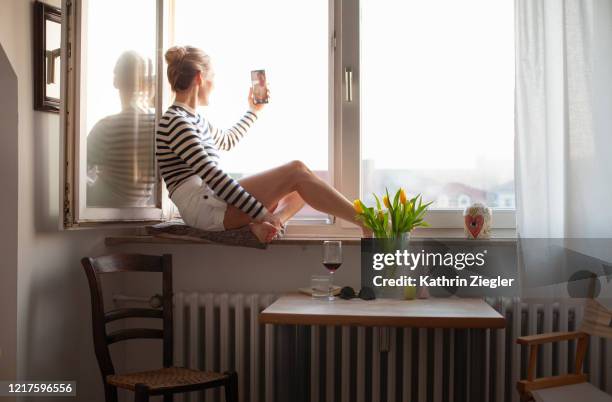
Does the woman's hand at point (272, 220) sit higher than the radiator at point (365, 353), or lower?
higher

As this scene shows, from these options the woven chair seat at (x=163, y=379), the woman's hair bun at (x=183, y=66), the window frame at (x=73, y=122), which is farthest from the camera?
the woman's hair bun at (x=183, y=66)

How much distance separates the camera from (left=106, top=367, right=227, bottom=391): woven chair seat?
93.6 inches

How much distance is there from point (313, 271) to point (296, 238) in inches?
6.2

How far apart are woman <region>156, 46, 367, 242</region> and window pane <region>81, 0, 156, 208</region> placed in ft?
0.47

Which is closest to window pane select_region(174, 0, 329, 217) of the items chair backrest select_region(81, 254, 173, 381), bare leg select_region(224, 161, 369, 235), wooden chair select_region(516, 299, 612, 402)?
bare leg select_region(224, 161, 369, 235)

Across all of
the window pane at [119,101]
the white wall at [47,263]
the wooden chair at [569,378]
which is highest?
the window pane at [119,101]

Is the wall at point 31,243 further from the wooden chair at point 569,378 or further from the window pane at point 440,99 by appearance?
the wooden chair at point 569,378

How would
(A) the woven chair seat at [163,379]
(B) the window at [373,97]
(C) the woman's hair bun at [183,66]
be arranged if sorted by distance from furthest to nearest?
(B) the window at [373,97], (C) the woman's hair bun at [183,66], (A) the woven chair seat at [163,379]

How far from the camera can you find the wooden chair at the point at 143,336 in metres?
2.38

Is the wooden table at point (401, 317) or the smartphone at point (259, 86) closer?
the wooden table at point (401, 317)

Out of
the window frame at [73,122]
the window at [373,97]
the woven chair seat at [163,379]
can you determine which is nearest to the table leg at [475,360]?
the window at [373,97]

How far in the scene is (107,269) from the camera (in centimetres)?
263

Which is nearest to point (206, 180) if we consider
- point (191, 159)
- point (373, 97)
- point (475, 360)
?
point (191, 159)

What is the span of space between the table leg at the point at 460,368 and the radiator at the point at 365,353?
0.30 metres
